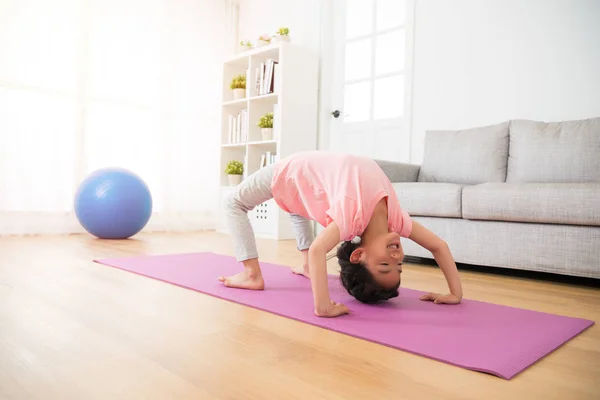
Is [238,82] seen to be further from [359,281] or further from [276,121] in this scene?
[359,281]

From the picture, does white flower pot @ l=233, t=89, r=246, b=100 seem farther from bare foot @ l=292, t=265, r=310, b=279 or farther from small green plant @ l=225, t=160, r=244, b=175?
bare foot @ l=292, t=265, r=310, b=279

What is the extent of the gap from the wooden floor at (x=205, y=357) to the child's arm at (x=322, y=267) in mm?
105

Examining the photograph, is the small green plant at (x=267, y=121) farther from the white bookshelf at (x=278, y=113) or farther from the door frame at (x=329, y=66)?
the door frame at (x=329, y=66)

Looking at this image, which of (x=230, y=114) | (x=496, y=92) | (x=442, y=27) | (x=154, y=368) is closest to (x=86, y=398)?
(x=154, y=368)

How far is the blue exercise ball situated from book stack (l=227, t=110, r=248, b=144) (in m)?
1.20

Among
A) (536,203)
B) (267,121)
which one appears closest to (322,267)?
(536,203)

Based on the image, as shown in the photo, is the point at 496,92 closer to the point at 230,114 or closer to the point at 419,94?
the point at 419,94

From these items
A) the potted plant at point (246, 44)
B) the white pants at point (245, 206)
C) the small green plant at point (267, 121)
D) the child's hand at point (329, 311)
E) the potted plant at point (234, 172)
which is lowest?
the child's hand at point (329, 311)

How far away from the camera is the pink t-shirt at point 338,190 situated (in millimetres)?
1421

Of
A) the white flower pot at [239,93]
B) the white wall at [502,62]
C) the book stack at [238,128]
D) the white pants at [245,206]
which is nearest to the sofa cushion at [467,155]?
the white wall at [502,62]

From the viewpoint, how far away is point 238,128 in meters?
4.66

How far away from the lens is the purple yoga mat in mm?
1113

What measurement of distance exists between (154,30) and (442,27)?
274cm

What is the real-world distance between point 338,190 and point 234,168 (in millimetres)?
3152
